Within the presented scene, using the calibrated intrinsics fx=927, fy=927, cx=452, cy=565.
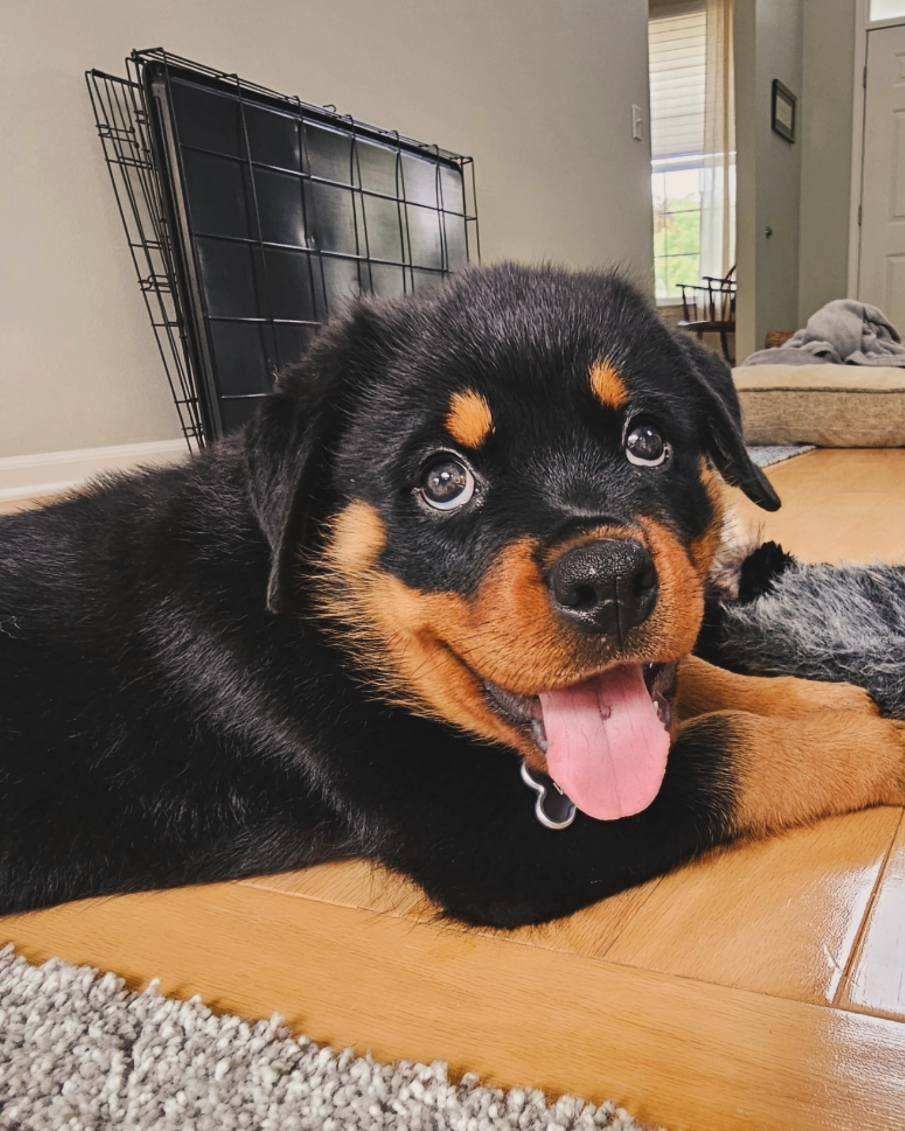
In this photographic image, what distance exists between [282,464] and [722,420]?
61 centimetres

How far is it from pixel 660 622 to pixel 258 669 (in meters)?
0.52

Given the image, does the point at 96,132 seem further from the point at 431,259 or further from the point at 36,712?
the point at 36,712

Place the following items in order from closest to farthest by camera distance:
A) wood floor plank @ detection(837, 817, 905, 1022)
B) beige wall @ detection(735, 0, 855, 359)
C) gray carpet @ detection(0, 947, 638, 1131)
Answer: gray carpet @ detection(0, 947, 638, 1131)
wood floor plank @ detection(837, 817, 905, 1022)
beige wall @ detection(735, 0, 855, 359)

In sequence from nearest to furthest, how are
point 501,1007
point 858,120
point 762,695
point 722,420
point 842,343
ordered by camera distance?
point 501,1007, point 722,420, point 762,695, point 842,343, point 858,120

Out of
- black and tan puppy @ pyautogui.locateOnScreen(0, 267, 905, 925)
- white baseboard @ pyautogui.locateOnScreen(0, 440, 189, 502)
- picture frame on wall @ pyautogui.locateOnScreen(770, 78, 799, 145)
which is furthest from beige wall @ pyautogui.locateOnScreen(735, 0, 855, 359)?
black and tan puppy @ pyautogui.locateOnScreen(0, 267, 905, 925)

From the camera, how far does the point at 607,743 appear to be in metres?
1.08

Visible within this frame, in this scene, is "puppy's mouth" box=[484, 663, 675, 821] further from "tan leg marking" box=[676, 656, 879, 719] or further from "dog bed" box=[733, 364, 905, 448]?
"dog bed" box=[733, 364, 905, 448]

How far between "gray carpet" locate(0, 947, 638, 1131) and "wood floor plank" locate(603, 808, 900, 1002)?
0.25 meters

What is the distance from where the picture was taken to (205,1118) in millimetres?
754

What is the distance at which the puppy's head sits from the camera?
38.8 inches

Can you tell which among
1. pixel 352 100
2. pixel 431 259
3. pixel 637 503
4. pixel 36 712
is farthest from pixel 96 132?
pixel 637 503

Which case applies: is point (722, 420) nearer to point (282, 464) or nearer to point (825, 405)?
point (282, 464)

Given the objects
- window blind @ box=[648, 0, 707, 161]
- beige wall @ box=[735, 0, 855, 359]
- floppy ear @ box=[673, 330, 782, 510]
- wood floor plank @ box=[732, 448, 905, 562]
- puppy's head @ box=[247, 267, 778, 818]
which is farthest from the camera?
window blind @ box=[648, 0, 707, 161]

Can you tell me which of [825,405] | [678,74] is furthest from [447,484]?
[678,74]
